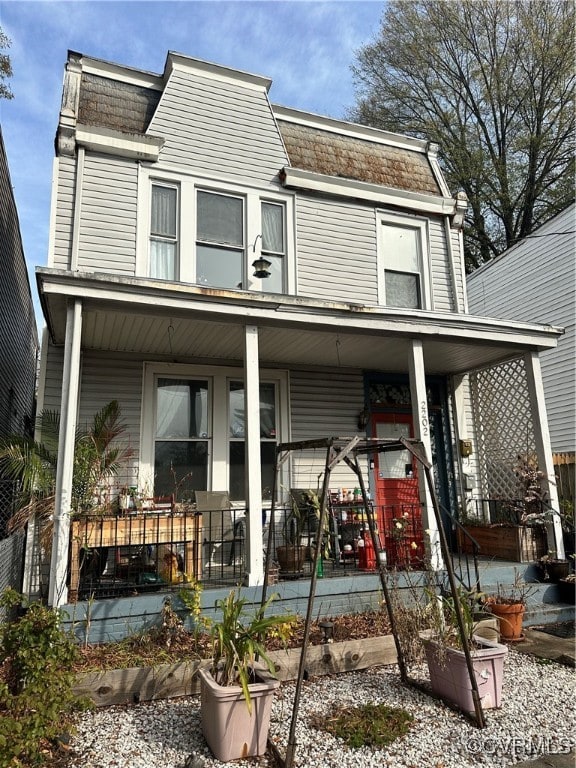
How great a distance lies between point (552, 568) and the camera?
662 cm

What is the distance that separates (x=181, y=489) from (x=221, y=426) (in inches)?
40.3

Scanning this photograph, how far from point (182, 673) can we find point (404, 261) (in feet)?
23.2

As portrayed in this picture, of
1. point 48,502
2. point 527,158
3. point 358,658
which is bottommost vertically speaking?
point 358,658

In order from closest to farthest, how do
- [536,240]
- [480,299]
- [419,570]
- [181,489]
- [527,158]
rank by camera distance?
[419,570]
[181,489]
[536,240]
[480,299]
[527,158]

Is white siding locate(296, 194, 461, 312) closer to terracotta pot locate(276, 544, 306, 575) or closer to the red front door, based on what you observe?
the red front door

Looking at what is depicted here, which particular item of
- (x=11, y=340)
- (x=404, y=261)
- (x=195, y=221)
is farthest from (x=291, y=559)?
(x=11, y=340)

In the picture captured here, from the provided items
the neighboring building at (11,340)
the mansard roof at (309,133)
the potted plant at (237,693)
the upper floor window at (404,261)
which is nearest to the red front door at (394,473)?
the upper floor window at (404,261)

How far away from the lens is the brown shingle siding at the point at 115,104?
747cm

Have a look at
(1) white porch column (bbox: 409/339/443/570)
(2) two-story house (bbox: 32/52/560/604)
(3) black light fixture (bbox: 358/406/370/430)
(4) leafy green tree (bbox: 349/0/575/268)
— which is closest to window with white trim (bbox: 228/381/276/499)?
(2) two-story house (bbox: 32/52/560/604)

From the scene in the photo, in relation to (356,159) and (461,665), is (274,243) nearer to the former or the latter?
(356,159)

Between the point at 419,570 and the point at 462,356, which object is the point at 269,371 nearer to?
the point at 462,356

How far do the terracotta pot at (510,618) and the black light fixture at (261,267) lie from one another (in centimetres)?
507

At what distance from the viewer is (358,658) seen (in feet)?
15.9

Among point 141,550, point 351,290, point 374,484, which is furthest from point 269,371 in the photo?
point 141,550
